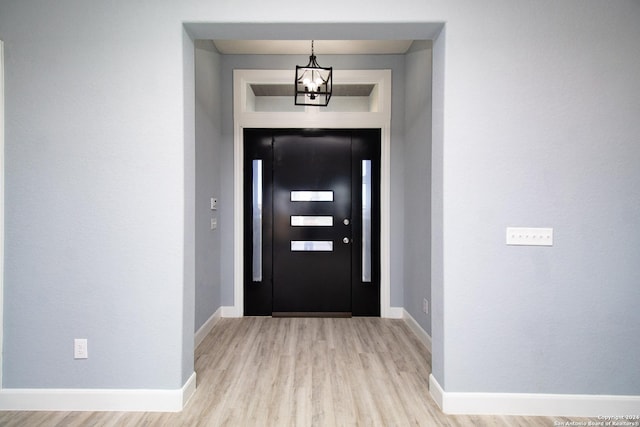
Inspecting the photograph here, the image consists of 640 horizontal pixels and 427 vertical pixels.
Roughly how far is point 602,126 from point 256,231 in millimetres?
Result: 3094

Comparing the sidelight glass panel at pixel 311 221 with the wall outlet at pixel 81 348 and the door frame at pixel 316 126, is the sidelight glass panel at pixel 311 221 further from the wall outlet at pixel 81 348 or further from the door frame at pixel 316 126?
the wall outlet at pixel 81 348

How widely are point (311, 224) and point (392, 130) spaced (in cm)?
138

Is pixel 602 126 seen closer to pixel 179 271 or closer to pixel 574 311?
pixel 574 311

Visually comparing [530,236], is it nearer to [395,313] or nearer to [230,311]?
[395,313]

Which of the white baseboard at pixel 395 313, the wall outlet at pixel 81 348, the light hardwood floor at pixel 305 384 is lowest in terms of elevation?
the light hardwood floor at pixel 305 384

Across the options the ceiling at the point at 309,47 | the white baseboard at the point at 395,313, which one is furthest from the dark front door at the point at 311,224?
the ceiling at the point at 309,47

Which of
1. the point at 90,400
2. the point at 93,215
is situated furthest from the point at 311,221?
the point at 90,400

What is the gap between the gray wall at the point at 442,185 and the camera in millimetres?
2047

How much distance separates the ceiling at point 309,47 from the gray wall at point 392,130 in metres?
0.06

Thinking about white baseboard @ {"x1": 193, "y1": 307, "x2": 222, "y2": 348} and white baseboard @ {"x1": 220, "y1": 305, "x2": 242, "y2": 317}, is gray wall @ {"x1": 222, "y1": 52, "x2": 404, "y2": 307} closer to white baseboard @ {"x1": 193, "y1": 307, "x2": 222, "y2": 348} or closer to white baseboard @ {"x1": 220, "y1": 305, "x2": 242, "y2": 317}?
white baseboard @ {"x1": 220, "y1": 305, "x2": 242, "y2": 317}

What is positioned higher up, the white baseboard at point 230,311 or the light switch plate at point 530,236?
the light switch plate at point 530,236

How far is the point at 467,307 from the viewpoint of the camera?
2076 mm

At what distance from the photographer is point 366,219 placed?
12.9 feet

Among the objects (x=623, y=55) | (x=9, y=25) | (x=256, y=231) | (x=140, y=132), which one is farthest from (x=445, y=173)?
(x=9, y=25)
